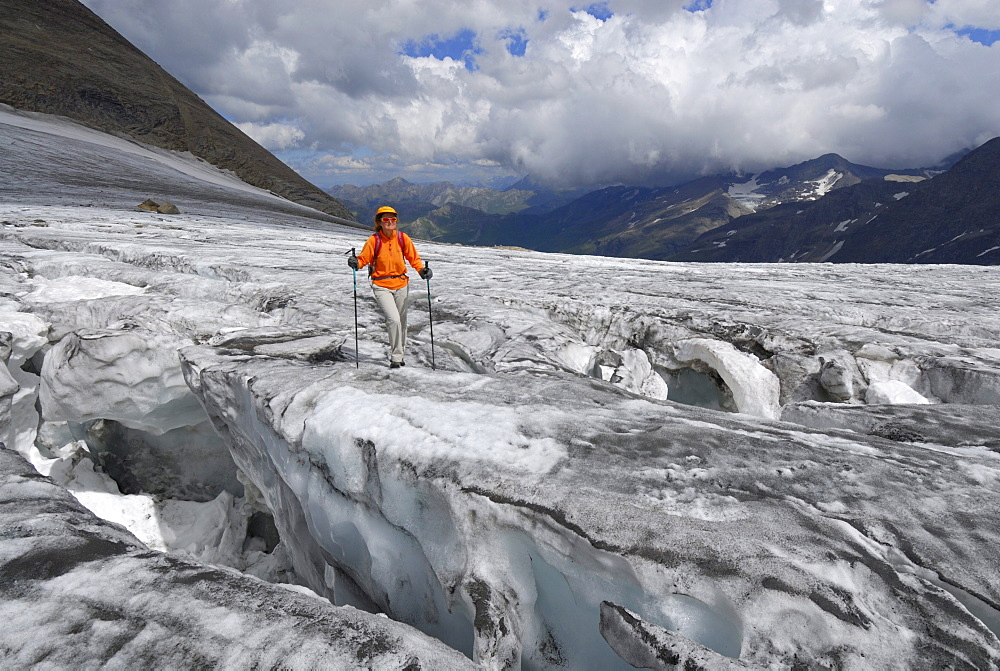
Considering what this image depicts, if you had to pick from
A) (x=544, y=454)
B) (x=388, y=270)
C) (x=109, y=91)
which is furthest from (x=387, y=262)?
(x=109, y=91)

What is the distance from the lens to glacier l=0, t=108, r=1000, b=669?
314 centimetres

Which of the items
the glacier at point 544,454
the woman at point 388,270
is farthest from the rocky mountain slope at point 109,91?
the woman at point 388,270

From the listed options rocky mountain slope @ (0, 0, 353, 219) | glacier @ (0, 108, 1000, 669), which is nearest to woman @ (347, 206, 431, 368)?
glacier @ (0, 108, 1000, 669)

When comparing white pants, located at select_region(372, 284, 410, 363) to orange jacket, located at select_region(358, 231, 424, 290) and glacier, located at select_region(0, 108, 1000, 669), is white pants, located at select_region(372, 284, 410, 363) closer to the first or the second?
orange jacket, located at select_region(358, 231, 424, 290)

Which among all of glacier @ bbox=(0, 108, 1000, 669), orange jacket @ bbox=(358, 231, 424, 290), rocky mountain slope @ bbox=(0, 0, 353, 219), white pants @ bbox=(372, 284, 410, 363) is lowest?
glacier @ bbox=(0, 108, 1000, 669)

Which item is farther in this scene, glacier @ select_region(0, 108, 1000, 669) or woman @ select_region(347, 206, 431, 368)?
woman @ select_region(347, 206, 431, 368)

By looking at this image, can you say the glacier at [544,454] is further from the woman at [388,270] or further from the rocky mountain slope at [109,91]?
the rocky mountain slope at [109,91]

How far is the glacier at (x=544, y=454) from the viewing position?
3137mm

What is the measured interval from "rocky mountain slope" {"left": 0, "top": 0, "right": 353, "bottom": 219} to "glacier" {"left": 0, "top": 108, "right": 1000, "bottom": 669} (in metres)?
65.6

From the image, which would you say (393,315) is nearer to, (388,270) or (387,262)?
(388,270)

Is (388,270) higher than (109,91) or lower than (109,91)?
lower

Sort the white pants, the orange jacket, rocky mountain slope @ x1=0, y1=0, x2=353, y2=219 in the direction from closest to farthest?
A: the white pants < the orange jacket < rocky mountain slope @ x1=0, y1=0, x2=353, y2=219

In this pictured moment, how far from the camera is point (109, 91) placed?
6175cm

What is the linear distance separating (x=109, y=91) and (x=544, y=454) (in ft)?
278
